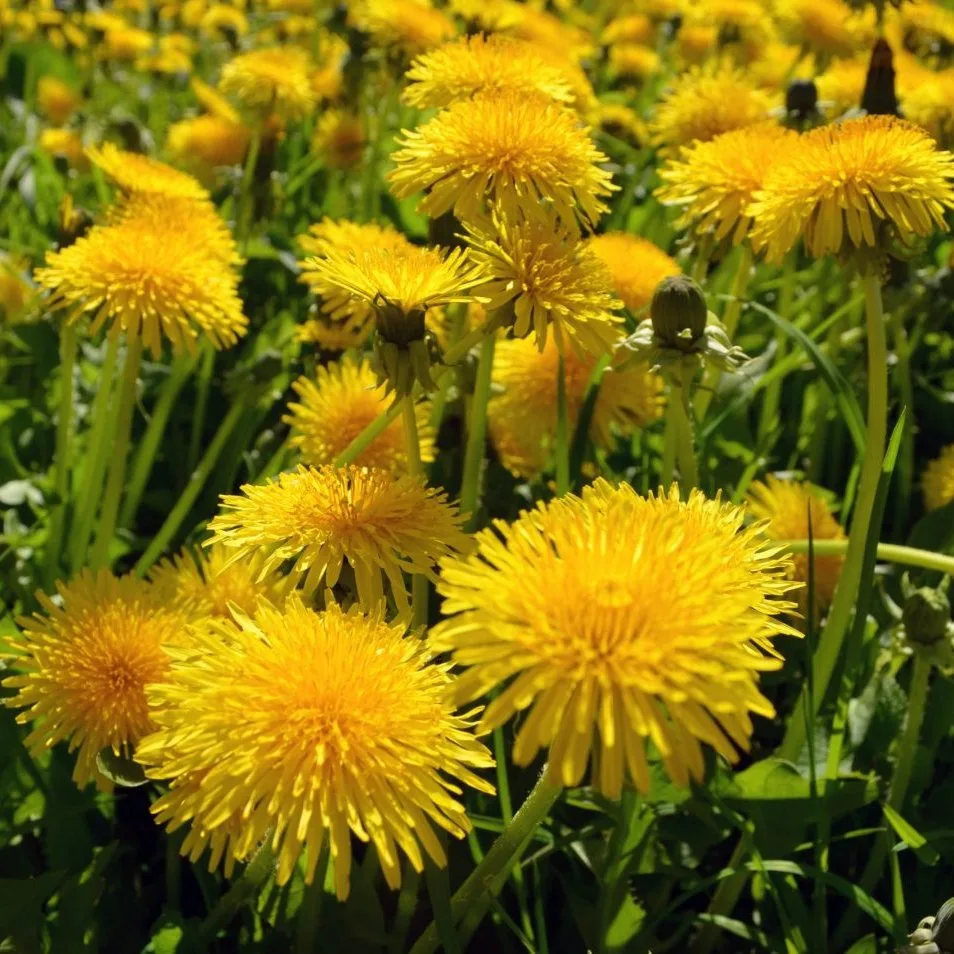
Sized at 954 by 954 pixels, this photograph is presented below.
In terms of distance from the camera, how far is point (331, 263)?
1.17m

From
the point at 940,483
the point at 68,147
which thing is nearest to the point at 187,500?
the point at 940,483

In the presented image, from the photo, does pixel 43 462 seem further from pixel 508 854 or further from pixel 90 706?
pixel 508 854

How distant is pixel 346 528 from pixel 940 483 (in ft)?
3.98

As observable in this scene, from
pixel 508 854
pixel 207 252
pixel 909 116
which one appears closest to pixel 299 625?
pixel 508 854

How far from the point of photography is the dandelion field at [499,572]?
2.68 ft

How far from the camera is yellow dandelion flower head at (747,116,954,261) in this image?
1.22 meters

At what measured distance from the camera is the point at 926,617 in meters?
1.24

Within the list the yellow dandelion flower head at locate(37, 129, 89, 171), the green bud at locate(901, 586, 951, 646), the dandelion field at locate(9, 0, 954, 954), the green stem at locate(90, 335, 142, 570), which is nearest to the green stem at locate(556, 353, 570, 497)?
the dandelion field at locate(9, 0, 954, 954)

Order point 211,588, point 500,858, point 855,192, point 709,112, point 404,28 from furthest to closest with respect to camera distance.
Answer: point 404,28 < point 709,112 < point 211,588 < point 855,192 < point 500,858

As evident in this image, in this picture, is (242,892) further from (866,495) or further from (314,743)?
(866,495)

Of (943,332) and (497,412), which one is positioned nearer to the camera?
(497,412)

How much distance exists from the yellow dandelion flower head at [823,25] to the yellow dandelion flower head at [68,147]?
1.91 metres

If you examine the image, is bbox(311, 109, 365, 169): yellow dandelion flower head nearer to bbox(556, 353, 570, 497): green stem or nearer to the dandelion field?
the dandelion field

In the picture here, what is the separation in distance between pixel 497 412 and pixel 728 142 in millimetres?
517
